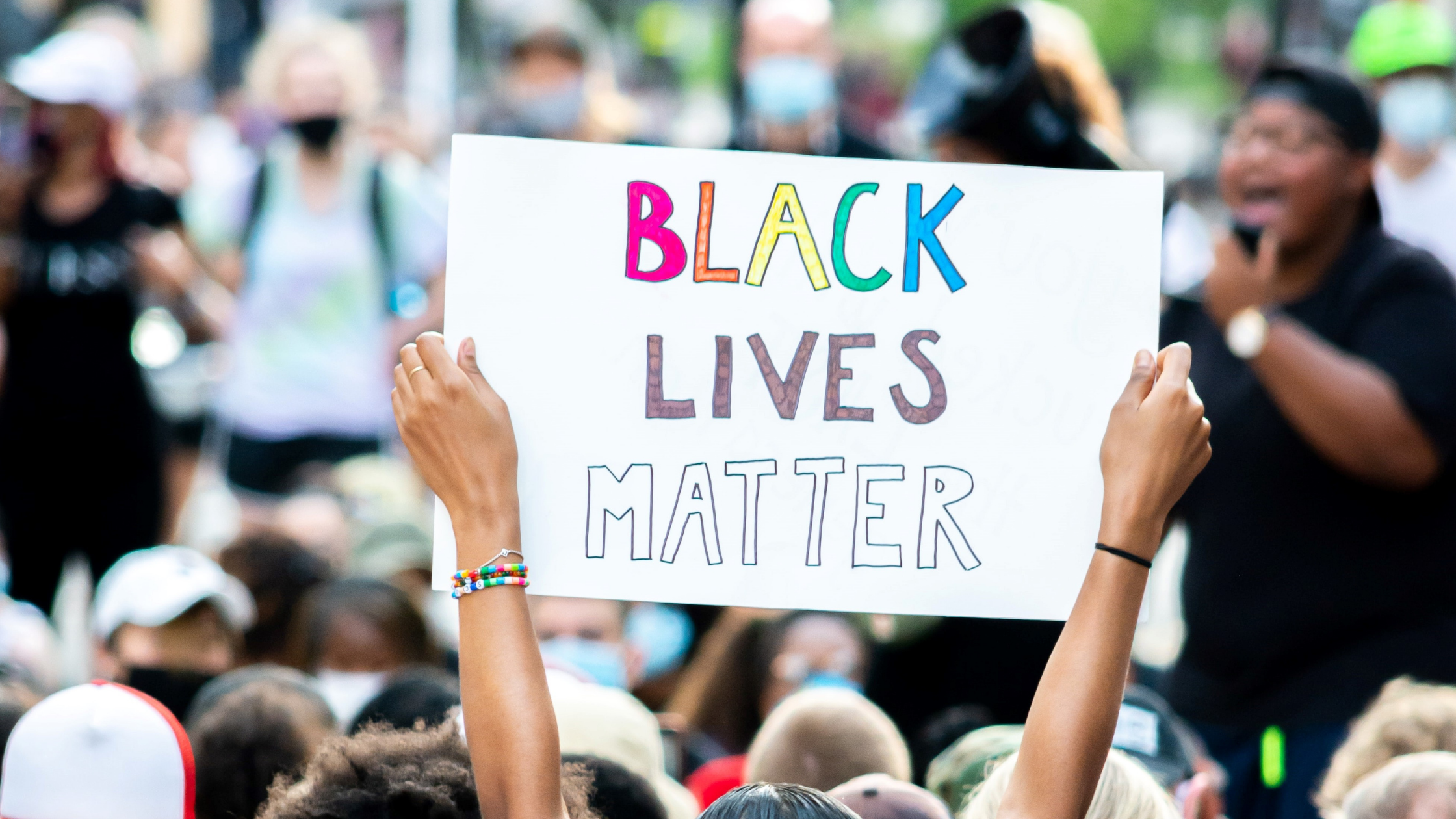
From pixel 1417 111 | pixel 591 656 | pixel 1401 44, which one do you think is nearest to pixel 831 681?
pixel 591 656

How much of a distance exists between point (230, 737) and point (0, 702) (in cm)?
47

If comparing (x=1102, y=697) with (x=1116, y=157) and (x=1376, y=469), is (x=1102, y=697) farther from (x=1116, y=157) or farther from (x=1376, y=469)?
(x=1116, y=157)

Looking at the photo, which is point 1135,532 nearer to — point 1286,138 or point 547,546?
point 547,546

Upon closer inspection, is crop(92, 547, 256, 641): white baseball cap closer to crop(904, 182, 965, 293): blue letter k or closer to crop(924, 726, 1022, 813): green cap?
crop(924, 726, 1022, 813): green cap

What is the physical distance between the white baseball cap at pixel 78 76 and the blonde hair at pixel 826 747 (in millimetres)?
3352

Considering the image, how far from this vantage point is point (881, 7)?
3725cm

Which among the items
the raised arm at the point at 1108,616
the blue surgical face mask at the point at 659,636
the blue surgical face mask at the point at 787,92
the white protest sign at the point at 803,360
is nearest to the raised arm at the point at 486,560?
the white protest sign at the point at 803,360

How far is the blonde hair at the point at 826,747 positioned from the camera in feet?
9.99

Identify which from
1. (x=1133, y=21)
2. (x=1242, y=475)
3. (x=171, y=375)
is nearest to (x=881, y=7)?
(x=1133, y=21)

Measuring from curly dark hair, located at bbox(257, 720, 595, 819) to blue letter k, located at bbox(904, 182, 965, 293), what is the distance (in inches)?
32.9

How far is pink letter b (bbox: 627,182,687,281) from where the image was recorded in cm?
226

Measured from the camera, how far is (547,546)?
217cm

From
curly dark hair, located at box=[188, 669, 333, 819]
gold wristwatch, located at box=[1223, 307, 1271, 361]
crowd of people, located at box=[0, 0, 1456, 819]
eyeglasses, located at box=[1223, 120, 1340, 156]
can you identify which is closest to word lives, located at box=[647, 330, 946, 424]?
crowd of people, located at box=[0, 0, 1456, 819]

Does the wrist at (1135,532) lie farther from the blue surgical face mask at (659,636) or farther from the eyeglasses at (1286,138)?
the blue surgical face mask at (659,636)
